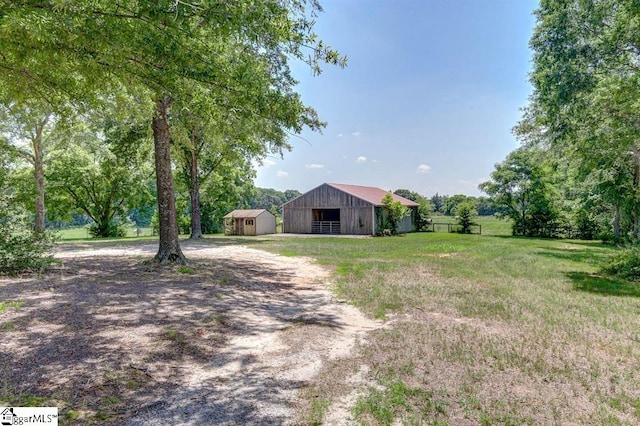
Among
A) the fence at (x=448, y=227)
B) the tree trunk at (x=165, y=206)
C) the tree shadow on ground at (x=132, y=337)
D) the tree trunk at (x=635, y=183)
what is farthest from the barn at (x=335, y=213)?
the tree shadow on ground at (x=132, y=337)

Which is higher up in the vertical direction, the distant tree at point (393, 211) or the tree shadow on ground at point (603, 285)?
the distant tree at point (393, 211)

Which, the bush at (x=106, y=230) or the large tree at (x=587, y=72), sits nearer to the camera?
the large tree at (x=587, y=72)

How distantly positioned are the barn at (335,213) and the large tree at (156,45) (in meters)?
23.4

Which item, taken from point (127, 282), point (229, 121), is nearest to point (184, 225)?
point (127, 282)

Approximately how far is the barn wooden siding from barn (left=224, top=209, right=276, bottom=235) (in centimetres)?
204

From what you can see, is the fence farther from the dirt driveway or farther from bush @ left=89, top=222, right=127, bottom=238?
bush @ left=89, top=222, right=127, bottom=238

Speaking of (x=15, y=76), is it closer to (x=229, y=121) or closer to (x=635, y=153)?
(x=229, y=121)

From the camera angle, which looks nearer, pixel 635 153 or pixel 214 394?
pixel 214 394

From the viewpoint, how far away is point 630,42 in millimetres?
10766

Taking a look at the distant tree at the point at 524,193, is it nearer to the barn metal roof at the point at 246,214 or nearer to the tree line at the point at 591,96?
the tree line at the point at 591,96

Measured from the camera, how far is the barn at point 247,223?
30.8 m

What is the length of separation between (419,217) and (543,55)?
938 inches

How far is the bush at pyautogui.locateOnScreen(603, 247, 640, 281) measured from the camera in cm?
970

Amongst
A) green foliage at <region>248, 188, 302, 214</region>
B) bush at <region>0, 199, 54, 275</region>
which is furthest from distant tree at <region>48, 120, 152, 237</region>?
green foliage at <region>248, 188, 302, 214</region>
